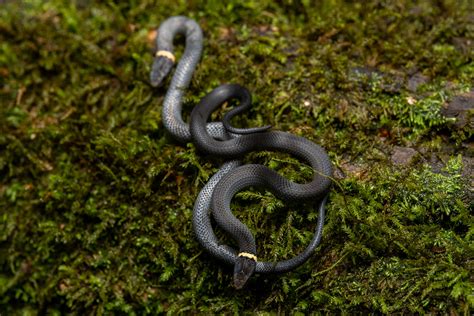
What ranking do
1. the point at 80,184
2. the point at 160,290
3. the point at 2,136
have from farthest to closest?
the point at 2,136 → the point at 80,184 → the point at 160,290

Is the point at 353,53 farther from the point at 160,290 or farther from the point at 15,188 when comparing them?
the point at 15,188

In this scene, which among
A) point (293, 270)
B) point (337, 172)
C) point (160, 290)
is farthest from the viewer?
point (160, 290)

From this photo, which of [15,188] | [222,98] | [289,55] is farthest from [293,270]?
[15,188]

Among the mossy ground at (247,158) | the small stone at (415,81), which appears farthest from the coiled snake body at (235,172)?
the small stone at (415,81)

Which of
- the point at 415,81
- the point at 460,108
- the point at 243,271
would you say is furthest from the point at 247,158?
the point at 460,108

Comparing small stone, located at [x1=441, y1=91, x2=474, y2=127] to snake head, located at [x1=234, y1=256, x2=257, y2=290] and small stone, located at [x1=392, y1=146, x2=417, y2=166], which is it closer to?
small stone, located at [x1=392, y1=146, x2=417, y2=166]

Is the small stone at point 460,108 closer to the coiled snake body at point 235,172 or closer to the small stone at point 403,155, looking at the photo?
the small stone at point 403,155

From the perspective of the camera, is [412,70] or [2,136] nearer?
[412,70]
